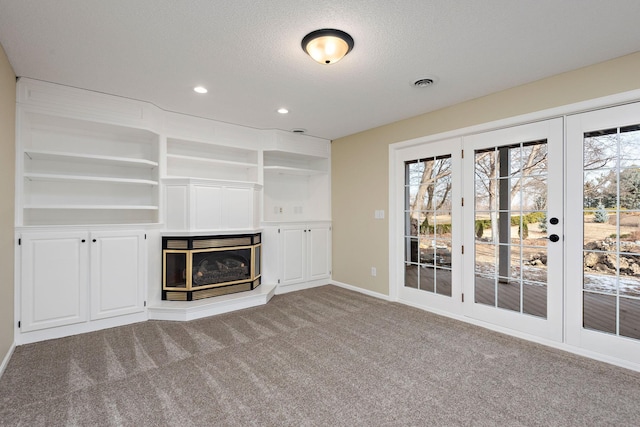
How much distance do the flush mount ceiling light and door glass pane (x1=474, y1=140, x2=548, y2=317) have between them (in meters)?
2.02

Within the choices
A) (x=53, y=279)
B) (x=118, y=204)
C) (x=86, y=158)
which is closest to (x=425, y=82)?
(x=86, y=158)

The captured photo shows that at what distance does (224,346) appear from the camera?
279 cm

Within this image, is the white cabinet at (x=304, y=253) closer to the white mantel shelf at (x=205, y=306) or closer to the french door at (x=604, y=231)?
the white mantel shelf at (x=205, y=306)

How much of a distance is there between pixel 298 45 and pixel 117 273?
292cm

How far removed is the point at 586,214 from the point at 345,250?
3.05m

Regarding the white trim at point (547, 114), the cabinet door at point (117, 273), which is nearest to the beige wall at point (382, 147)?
the white trim at point (547, 114)

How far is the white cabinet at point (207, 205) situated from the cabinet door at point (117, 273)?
460mm

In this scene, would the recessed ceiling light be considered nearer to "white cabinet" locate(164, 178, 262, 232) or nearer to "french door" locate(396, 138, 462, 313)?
"french door" locate(396, 138, 462, 313)

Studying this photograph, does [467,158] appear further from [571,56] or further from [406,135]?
[571,56]

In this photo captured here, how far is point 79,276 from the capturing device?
3.04m

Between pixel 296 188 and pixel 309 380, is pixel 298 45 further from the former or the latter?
pixel 296 188

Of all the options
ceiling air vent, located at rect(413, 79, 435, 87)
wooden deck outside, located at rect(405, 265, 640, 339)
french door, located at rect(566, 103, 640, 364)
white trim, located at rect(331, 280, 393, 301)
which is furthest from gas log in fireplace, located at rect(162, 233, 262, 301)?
french door, located at rect(566, 103, 640, 364)

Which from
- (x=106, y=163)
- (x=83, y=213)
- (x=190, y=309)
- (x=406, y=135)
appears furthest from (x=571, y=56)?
(x=83, y=213)

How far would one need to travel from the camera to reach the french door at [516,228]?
2.80 metres
